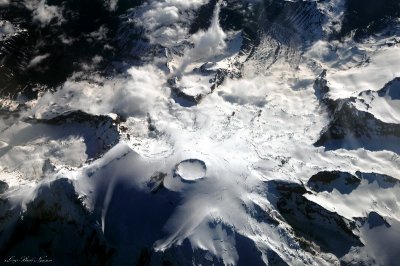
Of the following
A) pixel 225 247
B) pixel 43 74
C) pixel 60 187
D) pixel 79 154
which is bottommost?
pixel 43 74

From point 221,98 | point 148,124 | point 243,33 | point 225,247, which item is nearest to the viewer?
point 225,247

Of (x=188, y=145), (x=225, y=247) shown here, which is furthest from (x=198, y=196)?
(x=188, y=145)

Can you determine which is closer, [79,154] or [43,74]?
[79,154]

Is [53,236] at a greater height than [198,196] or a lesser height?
lesser

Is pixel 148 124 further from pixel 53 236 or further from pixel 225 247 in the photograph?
pixel 225 247

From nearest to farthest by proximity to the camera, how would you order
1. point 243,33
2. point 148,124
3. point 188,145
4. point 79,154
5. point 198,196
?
point 198,196
point 188,145
point 79,154
point 148,124
point 243,33

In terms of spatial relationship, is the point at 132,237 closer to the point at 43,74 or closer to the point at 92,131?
the point at 92,131
